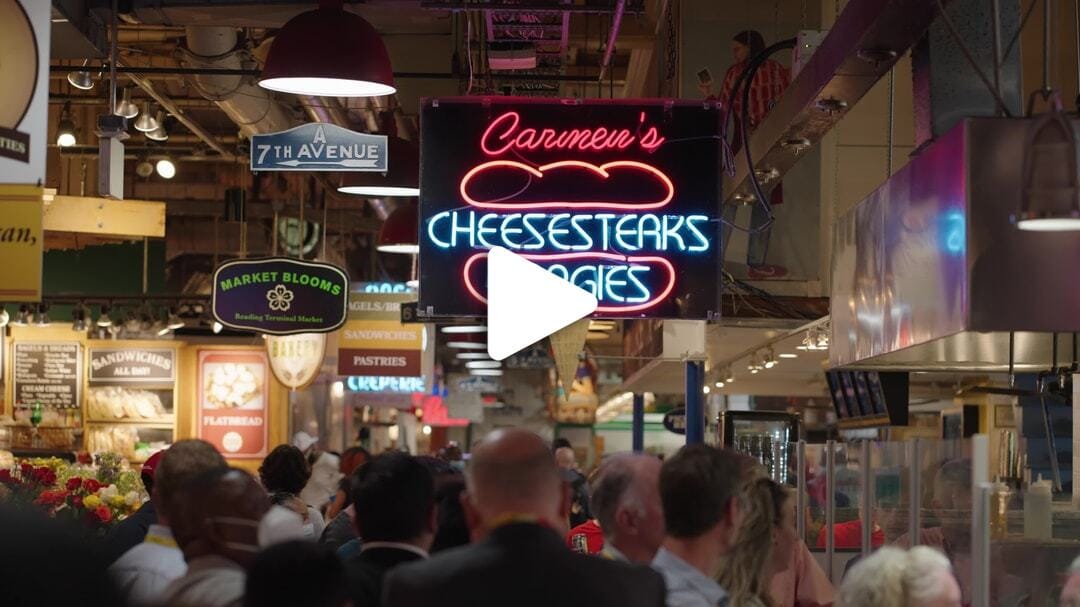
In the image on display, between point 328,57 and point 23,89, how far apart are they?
1.70 metres

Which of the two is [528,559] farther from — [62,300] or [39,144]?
[62,300]

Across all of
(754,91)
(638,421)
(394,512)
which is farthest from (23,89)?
(638,421)

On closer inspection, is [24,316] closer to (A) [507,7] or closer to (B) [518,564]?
(A) [507,7]

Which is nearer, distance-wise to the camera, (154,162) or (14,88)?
(14,88)

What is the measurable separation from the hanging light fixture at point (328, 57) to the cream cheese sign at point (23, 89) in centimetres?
145

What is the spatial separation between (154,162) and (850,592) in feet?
51.5

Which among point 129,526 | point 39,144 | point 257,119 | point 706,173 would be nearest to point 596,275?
point 706,173

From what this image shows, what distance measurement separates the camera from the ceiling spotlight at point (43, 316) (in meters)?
19.0

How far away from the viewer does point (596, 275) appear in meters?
7.94

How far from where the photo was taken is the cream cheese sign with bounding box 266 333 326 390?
1705cm

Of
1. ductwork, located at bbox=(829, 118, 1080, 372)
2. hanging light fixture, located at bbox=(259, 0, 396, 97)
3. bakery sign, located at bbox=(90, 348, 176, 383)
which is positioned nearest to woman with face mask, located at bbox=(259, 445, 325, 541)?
hanging light fixture, located at bbox=(259, 0, 396, 97)

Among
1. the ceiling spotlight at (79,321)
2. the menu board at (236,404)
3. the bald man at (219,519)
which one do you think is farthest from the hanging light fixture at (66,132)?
the bald man at (219,519)

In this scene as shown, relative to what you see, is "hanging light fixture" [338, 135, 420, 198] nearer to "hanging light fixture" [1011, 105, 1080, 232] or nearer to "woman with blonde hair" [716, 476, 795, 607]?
"woman with blonde hair" [716, 476, 795, 607]

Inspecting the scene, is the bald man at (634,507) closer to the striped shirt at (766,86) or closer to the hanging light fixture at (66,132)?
the striped shirt at (766,86)
